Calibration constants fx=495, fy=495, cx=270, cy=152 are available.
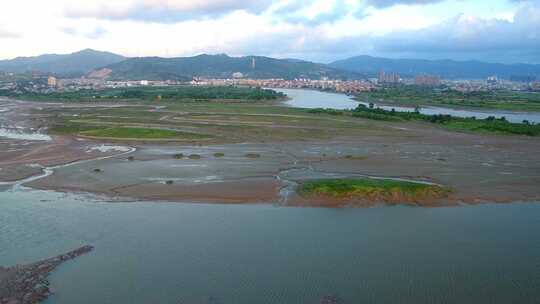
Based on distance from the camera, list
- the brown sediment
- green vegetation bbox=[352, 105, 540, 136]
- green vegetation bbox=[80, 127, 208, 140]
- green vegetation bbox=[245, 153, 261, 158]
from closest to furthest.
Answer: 1. the brown sediment
2. green vegetation bbox=[245, 153, 261, 158]
3. green vegetation bbox=[80, 127, 208, 140]
4. green vegetation bbox=[352, 105, 540, 136]

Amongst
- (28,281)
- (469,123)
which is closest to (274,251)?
(28,281)

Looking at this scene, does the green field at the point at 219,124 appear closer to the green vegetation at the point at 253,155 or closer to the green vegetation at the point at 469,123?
the green vegetation at the point at 469,123

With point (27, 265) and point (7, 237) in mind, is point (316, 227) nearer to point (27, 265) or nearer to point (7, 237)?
point (27, 265)

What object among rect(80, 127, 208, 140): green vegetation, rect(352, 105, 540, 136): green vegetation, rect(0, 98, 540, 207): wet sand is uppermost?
rect(352, 105, 540, 136): green vegetation

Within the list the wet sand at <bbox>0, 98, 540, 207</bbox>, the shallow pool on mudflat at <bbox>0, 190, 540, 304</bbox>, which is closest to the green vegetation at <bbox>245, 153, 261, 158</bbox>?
the wet sand at <bbox>0, 98, 540, 207</bbox>

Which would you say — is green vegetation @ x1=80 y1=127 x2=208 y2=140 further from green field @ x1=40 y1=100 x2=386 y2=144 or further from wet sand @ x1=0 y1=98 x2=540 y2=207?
wet sand @ x1=0 y1=98 x2=540 y2=207

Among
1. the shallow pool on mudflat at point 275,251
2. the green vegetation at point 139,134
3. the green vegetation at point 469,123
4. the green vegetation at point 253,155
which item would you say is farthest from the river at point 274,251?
the green vegetation at point 469,123

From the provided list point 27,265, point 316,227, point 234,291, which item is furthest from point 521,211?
point 27,265

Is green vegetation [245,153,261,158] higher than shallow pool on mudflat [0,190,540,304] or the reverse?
higher
